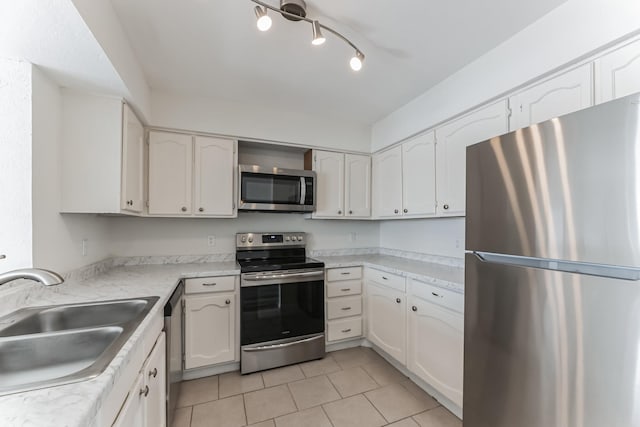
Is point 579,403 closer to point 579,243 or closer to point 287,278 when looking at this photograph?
point 579,243

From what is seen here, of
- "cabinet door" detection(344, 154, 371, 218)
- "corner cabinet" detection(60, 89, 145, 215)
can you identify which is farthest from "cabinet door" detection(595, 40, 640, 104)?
"corner cabinet" detection(60, 89, 145, 215)

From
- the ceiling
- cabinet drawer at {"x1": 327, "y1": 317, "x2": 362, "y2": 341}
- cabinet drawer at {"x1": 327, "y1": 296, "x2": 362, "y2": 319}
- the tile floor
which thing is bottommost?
the tile floor

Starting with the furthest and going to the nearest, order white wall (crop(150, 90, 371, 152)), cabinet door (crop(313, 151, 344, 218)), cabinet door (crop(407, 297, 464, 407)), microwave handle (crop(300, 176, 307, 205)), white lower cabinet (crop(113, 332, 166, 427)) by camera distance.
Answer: cabinet door (crop(313, 151, 344, 218))
microwave handle (crop(300, 176, 307, 205))
white wall (crop(150, 90, 371, 152))
cabinet door (crop(407, 297, 464, 407))
white lower cabinet (crop(113, 332, 166, 427))

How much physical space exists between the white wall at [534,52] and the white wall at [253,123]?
34.2 inches

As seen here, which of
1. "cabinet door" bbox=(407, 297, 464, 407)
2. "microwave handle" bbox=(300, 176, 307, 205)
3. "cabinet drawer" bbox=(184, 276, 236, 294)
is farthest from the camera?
"microwave handle" bbox=(300, 176, 307, 205)

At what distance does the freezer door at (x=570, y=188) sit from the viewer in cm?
81

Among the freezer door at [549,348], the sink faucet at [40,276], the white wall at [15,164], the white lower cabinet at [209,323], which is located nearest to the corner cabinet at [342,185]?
the white lower cabinet at [209,323]

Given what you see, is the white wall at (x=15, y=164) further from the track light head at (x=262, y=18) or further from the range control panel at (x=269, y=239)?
the range control panel at (x=269, y=239)

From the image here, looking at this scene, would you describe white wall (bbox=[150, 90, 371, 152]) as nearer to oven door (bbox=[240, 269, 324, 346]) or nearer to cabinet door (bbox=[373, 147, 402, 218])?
cabinet door (bbox=[373, 147, 402, 218])

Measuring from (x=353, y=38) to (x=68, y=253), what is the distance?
2.25m

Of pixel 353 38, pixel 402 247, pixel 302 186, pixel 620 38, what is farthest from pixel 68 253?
pixel 620 38

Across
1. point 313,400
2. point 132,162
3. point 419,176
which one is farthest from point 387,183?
point 132,162

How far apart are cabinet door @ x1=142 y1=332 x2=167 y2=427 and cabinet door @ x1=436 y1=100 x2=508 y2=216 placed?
212 centimetres

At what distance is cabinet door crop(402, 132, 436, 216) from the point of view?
7.56 ft
